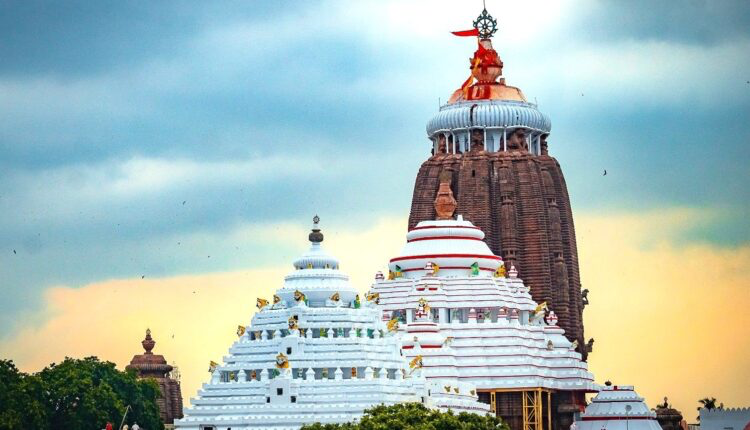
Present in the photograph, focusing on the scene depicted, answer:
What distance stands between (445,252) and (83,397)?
71.2 feet

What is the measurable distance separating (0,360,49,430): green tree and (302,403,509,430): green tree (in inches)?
858

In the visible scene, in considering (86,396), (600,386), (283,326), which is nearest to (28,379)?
(86,396)

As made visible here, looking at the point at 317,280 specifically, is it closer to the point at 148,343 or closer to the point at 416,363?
the point at 416,363

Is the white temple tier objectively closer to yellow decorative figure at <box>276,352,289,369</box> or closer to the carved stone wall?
the carved stone wall

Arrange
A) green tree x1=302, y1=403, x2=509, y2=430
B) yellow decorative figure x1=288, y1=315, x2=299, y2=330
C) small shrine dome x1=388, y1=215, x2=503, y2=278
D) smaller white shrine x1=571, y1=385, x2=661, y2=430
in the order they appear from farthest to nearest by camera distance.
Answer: small shrine dome x1=388, y1=215, x2=503, y2=278, smaller white shrine x1=571, y1=385, x2=661, y2=430, yellow decorative figure x1=288, y1=315, x2=299, y2=330, green tree x1=302, y1=403, x2=509, y2=430

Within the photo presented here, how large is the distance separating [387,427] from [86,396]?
1325 inches

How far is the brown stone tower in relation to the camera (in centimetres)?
16875

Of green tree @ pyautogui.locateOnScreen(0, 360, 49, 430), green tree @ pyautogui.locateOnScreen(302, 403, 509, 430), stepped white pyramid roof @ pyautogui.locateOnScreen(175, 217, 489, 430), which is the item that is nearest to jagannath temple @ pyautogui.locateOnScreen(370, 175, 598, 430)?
stepped white pyramid roof @ pyautogui.locateOnScreen(175, 217, 489, 430)

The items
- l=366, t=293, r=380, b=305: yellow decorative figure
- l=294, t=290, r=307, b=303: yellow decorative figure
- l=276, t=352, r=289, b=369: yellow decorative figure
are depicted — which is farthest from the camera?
l=366, t=293, r=380, b=305: yellow decorative figure

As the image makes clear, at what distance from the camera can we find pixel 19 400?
12950cm

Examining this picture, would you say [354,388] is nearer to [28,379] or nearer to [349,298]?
[349,298]

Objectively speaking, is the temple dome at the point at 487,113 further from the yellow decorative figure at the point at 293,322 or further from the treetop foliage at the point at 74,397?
the yellow decorative figure at the point at 293,322

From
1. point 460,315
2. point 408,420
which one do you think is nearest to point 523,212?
point 460,315

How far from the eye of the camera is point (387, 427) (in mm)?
107438
